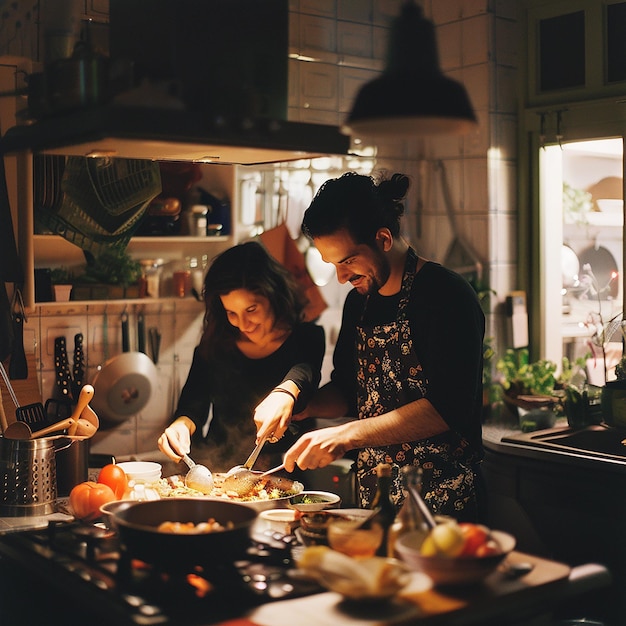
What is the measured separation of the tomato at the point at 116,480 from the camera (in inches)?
101

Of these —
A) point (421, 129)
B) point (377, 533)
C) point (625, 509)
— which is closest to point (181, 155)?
point (421, 129)

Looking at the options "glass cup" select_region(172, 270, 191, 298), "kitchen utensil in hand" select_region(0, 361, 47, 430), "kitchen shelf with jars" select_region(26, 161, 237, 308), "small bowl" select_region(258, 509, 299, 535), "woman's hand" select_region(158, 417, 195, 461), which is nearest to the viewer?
"small bowl" select_region(258, 509, 299, 535)

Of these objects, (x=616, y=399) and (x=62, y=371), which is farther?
(x=62, y=371)

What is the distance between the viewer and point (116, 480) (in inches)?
102

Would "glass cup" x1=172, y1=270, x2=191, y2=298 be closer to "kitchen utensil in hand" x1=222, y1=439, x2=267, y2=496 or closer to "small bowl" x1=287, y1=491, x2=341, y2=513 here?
"kitchen utensil in hand" x1=222, y1=439, x2=267, y2=496

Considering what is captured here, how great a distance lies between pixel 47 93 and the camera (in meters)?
2.18

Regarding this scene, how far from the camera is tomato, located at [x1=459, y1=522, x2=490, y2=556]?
5.76 feet

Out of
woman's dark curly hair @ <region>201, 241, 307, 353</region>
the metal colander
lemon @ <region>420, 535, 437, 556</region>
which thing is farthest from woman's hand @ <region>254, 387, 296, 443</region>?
lemon @ <region>420, 535, 437, 556</region>

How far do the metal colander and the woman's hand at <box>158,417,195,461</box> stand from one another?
35 centimetres

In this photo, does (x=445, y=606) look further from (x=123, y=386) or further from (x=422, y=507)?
(x=123, y=386)

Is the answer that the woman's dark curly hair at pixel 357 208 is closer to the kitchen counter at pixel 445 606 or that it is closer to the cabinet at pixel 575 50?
the kitchen counter at pixel 445 606

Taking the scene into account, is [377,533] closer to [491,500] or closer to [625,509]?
[625,509]

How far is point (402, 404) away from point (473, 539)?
94 centimetres

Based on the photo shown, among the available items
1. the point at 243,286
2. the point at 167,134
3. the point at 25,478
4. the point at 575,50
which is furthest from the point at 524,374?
the point at 167,134
